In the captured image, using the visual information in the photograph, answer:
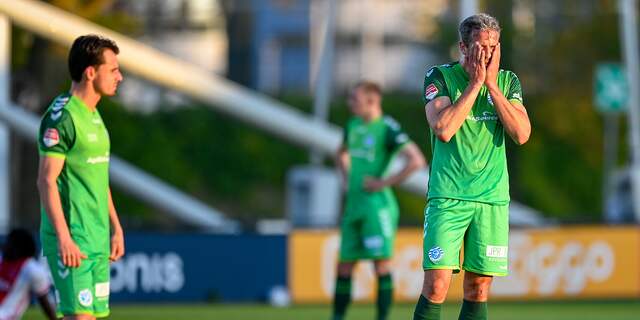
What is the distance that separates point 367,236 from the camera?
1299 cm

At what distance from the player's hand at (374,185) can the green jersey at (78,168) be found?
15.8 ft

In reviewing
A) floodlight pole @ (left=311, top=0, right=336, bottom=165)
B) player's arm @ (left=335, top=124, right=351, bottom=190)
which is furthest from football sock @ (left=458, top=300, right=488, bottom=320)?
floodlight pole @ (left=311, top=0, right=336, bottom=165)

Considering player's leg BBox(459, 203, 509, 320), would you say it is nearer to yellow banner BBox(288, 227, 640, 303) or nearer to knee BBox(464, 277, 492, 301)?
knee BBox(464, 277, 492, 301)

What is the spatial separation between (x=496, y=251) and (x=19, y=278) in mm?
3421

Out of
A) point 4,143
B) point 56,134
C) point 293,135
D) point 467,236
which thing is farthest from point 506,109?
point 293,135

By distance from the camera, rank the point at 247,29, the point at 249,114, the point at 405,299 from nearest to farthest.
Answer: the point at 405,299
the point at 249,114
the point at 247,29

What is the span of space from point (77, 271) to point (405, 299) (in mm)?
10362

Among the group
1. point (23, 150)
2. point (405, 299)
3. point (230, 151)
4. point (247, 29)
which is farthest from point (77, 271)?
point (247, 29)

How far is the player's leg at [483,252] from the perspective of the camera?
8.48m

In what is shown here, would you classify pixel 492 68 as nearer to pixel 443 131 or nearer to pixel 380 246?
pixel 443 131

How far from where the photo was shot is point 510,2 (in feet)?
125

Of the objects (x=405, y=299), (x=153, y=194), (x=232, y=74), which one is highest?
(x=232, y=74)

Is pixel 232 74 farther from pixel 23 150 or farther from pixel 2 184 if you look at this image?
pixel 2 184

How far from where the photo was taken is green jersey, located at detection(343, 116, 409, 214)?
13.2 metres
